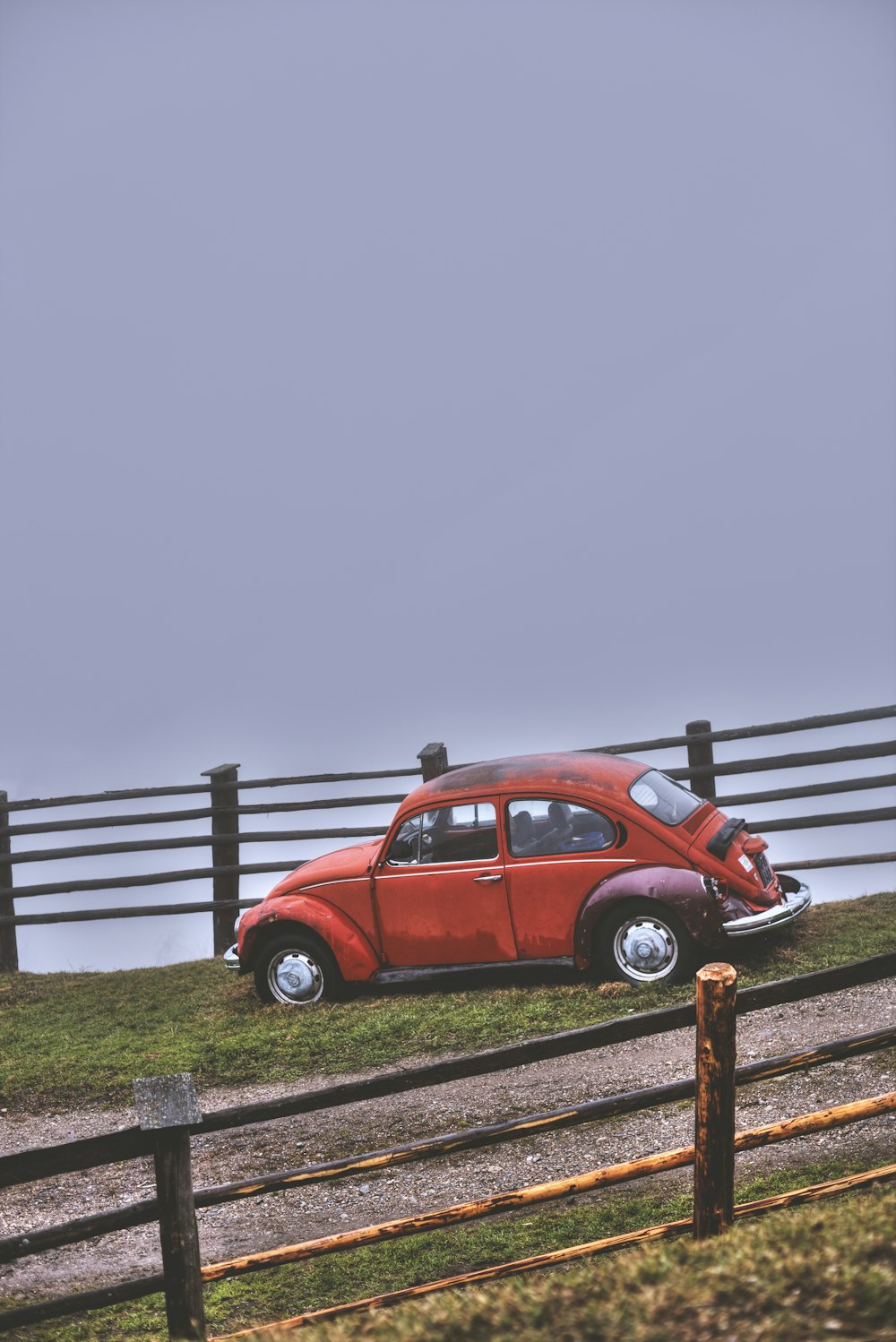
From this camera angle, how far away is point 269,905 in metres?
9.58

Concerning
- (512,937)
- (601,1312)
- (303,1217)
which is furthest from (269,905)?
(601,1312)

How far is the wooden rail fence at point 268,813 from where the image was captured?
11852mm

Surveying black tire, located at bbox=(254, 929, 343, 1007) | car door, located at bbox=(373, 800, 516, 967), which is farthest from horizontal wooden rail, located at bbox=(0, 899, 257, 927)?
car door, located at bbox=(373, 800, 516, 967)

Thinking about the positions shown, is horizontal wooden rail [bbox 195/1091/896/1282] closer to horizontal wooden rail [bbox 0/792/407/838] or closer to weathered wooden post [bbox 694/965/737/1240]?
weathered wooden post [bbox 694/965/737/1240]

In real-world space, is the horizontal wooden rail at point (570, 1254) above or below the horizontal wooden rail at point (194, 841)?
below

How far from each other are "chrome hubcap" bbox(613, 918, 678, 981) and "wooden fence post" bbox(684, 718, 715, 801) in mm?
3521

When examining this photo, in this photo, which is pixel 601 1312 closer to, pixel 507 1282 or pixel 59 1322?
pixel 507 1282

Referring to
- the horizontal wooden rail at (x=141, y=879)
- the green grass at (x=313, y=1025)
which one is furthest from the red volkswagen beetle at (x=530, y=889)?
the horizontal wooden rail at (x=141, y=879)

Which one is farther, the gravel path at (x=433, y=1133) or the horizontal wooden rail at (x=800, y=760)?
the horizontal wooden rail at (x=800, y=760)

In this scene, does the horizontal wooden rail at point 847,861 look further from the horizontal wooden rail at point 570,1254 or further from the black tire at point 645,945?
the horizontal wooden rail at point 570,1254

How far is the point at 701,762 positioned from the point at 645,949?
12.4 feet

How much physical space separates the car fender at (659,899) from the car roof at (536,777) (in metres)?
0.72

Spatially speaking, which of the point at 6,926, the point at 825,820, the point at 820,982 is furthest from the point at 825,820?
the point at 6,926

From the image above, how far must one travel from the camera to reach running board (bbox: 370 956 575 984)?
9.00m
